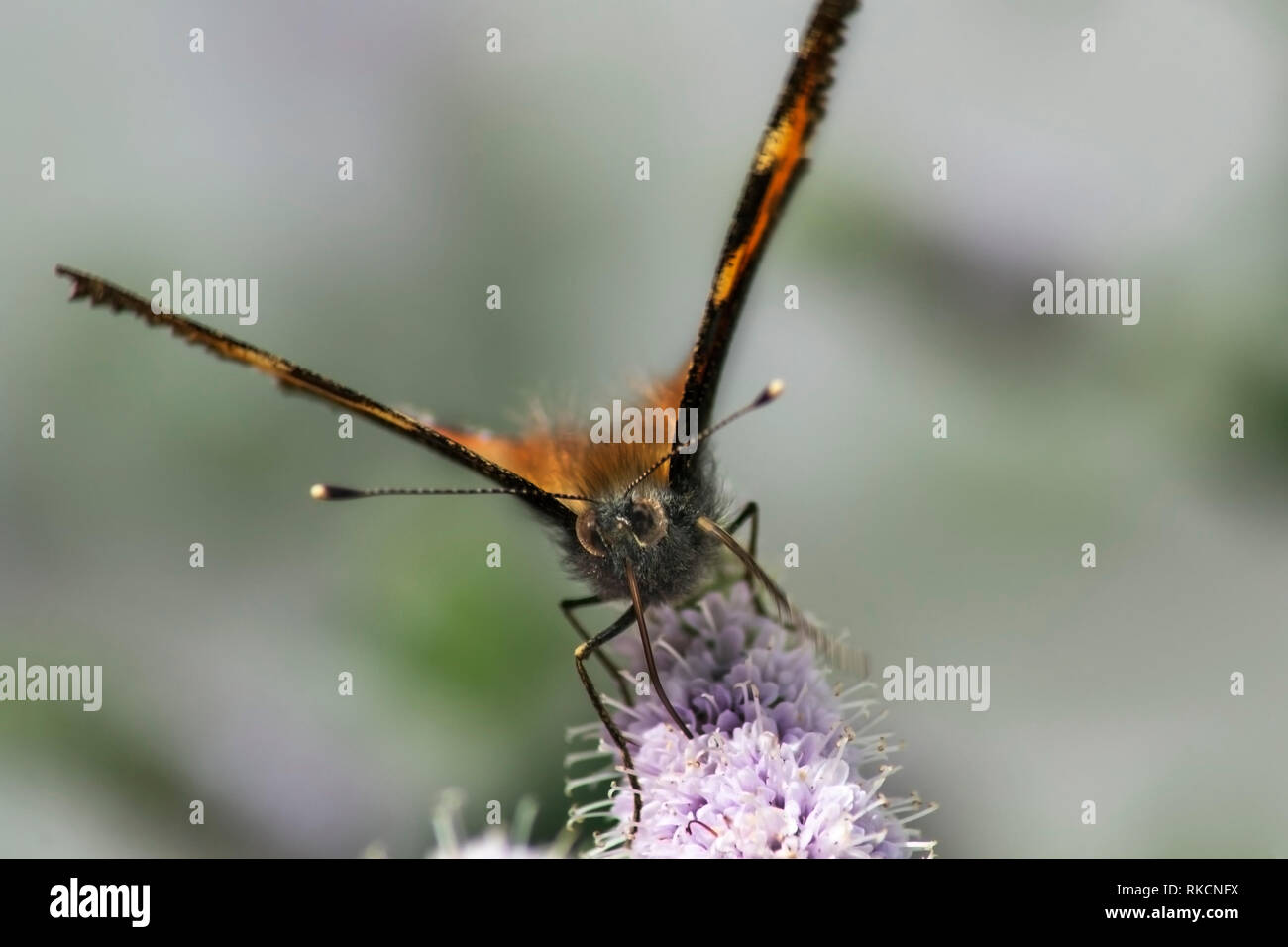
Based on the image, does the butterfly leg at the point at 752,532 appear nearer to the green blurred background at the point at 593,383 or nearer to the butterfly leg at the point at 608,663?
the butterfly leg at the point at 608,663

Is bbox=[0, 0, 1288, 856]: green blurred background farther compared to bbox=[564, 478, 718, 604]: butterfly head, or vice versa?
bbox=[0, 0, 1288, 856]: green blurred background

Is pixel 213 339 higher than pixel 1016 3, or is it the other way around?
pixel 1016 3

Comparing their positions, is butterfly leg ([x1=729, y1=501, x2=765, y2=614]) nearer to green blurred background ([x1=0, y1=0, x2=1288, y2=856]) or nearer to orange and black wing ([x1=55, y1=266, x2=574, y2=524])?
orange and black wing ([x1=55, y1=266, x2=574, y2=524])

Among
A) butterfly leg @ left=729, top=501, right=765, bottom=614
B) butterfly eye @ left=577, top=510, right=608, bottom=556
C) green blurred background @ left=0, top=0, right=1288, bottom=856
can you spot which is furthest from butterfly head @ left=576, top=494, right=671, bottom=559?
green blurred background @ left=0, top=0, right=1288, bottom=856

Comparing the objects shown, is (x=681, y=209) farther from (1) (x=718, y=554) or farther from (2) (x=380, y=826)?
(2) (x=380, y=826)

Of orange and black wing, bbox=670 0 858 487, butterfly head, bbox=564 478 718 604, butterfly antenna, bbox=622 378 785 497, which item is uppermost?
orange and black wing, bbox=670 0 858 487

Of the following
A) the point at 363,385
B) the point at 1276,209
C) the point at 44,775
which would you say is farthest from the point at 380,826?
the point at 1276,209

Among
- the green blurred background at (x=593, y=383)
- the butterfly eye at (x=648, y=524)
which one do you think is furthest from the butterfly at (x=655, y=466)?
the green blurred background at (x=593, y=383)
